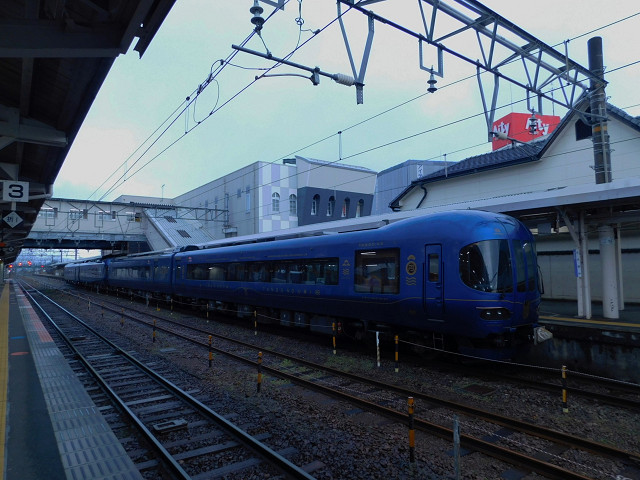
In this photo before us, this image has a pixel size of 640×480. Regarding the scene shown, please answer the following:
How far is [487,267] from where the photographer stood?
25.1 feet

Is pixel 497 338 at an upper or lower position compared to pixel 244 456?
upper

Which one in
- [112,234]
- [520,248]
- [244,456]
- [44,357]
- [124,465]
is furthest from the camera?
[112,234]

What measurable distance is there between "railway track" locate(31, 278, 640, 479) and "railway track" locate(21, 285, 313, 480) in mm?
1864

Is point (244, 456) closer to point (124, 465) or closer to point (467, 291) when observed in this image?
point (124, 465)

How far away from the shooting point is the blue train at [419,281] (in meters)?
7.67

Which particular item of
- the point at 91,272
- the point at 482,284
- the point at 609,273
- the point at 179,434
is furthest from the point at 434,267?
the point at 91,272

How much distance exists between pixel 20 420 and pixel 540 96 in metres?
11.6

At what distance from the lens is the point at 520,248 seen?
26.9ft

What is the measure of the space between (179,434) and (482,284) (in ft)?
18.1

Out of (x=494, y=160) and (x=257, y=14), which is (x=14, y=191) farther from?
Answer: (x=494, y=160)

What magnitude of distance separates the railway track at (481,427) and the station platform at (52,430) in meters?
3.46

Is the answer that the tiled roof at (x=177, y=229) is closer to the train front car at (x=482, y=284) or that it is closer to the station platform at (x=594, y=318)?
the station platform at (x=594, y=318)

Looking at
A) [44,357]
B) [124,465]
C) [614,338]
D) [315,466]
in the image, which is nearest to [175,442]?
[124,465]

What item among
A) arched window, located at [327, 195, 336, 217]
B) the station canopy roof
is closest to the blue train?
the station canopy roof
